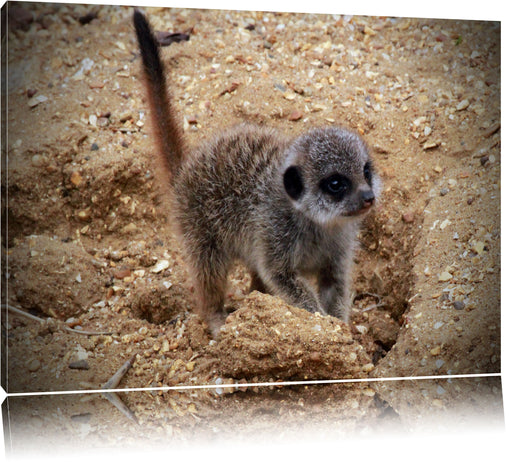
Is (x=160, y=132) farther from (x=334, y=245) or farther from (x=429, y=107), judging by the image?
(x=429, y=107)

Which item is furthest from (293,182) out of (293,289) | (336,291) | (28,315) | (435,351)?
→ (28,315)

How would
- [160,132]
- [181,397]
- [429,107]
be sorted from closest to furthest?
[181,397]
[160,132]
[429,107]

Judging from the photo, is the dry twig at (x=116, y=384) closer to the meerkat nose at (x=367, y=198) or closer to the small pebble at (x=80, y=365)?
the small pebble at (x=80, y=365)

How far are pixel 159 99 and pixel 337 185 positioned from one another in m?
1.10

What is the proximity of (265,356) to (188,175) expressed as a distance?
45.4 inches

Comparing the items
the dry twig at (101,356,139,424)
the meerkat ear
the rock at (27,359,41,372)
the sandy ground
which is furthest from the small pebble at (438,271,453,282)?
the rock at (27,359,41,372)

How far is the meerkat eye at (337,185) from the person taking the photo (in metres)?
3.26

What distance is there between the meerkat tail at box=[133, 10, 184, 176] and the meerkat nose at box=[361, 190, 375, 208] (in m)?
1.15

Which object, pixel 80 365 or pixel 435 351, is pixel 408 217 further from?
pixel 80 365

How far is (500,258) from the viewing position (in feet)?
12.7

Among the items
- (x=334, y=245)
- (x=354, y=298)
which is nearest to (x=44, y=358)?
(x=334, y=245)

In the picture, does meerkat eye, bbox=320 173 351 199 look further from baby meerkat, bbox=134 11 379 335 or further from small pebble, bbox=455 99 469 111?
small pebble, bbox=455 99 469 111

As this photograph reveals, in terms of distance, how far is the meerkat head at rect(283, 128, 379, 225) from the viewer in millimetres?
3242

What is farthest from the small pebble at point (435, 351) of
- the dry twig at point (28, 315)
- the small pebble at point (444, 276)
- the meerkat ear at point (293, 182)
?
the dry twig at point (28, 315)
